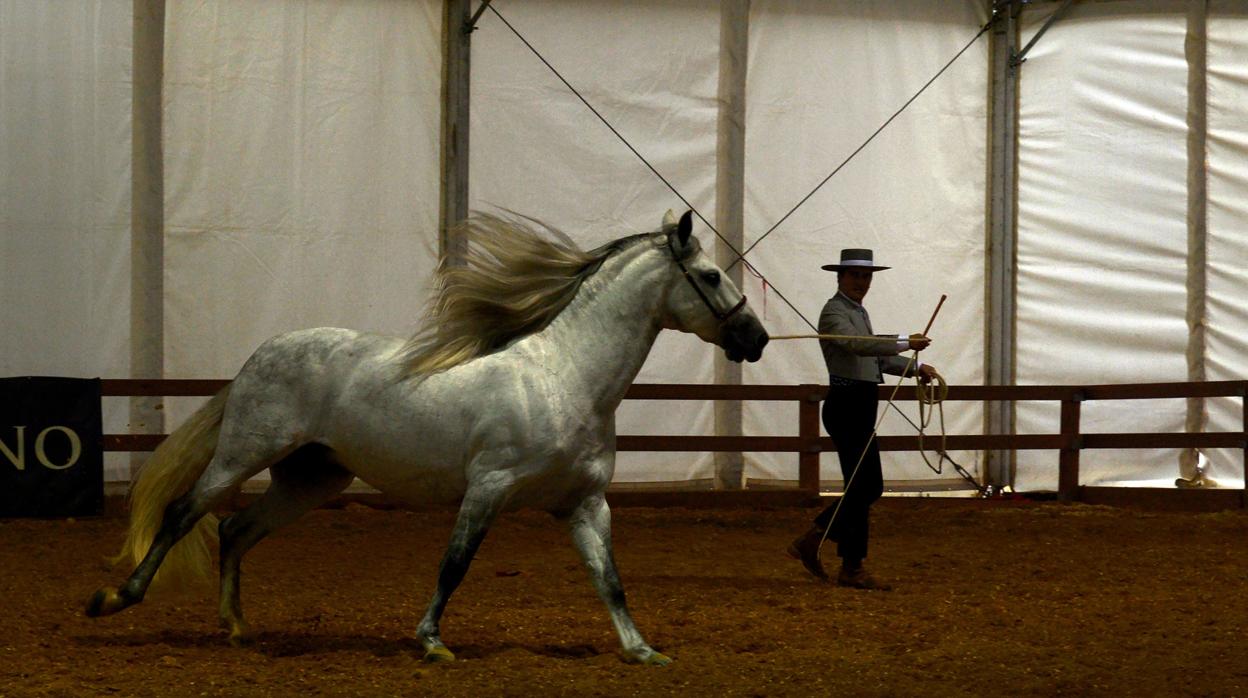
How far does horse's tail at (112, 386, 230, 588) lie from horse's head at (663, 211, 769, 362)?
6.18ft

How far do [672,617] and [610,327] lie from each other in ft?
5.46

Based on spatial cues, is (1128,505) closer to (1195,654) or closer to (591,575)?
(1195,654)

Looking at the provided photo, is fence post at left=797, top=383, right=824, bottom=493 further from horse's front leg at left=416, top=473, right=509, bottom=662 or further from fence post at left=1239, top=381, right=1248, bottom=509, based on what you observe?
horse's front leg at left=416, top=473, right=509, bottom=662

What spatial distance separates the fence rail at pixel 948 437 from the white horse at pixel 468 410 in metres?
5.40

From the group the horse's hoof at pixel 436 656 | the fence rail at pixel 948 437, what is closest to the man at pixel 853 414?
the horse's hoof at pixel 436 656

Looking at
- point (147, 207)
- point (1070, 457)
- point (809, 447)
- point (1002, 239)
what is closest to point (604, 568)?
point (809, 447)

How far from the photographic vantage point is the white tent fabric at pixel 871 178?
13.5 m

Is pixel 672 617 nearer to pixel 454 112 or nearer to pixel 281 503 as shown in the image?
pixel 281 503

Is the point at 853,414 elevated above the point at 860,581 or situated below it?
above

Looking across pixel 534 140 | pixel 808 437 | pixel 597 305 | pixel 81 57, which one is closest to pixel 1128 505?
pixel 808 437

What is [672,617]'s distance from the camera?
6.51m

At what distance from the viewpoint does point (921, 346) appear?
693 centimetres

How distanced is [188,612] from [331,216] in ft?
21.2

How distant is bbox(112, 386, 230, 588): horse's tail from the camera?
583 cm
